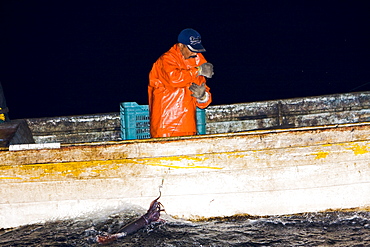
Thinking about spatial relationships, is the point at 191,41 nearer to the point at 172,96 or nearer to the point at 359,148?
the point at 172,96

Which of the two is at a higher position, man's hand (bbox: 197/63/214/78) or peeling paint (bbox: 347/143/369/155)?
man's hand (bbox: 197/63/214/78)

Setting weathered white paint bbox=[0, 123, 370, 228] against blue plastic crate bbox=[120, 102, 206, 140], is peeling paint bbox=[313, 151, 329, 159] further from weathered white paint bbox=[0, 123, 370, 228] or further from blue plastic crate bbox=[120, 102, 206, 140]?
blue plastic crate bbox=[120, 102, 206, 140]

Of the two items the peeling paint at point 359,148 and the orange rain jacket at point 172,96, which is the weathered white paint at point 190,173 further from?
the orange rain jacket at point 172,96

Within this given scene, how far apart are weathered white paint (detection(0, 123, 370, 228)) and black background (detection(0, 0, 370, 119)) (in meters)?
3.37

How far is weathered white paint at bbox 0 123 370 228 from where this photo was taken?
5441mm

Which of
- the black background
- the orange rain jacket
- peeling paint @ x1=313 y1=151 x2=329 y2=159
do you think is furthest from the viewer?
the black background

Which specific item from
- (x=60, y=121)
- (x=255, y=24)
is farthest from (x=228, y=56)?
(x=60, y=121)

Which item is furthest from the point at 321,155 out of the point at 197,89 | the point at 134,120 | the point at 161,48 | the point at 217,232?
the point at 161,48

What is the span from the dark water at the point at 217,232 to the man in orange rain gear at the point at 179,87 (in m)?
1.19

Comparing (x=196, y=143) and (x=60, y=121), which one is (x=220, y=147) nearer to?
(x=196, y=143)

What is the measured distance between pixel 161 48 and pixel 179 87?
63.1ft

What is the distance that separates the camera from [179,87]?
5.68 metres

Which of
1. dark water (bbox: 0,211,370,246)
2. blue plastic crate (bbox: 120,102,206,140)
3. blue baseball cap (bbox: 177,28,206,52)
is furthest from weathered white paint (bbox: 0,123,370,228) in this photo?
blue baseball cap (bbox: 177,28,206,52)

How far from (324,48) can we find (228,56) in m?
5.62
